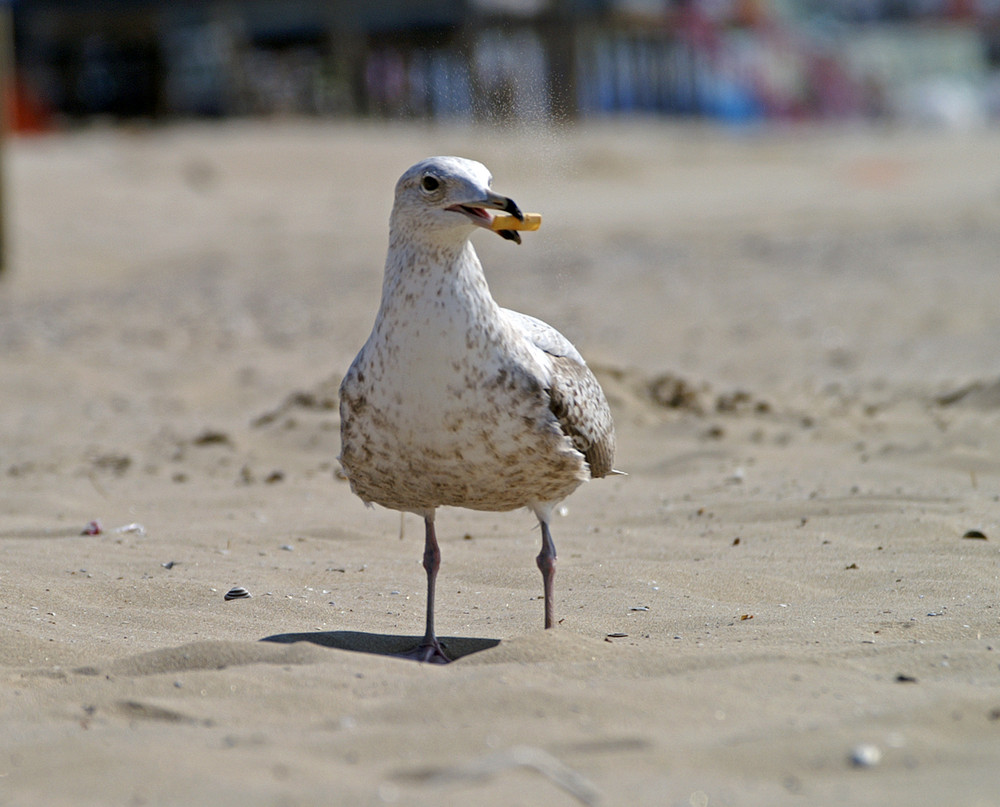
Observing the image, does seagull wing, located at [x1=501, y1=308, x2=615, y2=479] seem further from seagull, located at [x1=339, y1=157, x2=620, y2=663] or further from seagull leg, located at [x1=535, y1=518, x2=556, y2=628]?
seagull leg, located at [x1=535, y1=518, x2=556, y2=628]

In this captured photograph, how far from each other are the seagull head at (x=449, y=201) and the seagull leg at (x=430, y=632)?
1.09 meters

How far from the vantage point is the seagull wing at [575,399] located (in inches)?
165

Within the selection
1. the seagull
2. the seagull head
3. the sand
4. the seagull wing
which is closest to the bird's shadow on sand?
the sand

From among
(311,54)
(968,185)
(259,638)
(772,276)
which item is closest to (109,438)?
(259,638)

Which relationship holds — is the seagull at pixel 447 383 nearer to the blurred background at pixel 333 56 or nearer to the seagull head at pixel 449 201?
the seagull head at pixel 449 201

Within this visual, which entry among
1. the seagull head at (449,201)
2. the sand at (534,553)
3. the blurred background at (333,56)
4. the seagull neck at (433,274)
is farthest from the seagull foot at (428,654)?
the blurred background at (333,56)

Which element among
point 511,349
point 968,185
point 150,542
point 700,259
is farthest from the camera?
point 968,185

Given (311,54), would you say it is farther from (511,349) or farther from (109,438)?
(511,349)

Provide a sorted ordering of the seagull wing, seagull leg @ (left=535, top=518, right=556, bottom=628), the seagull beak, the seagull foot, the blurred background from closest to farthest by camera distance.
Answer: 1. the seagull beak
2. the seagull foot
3. the seagull wing
4. seagull leg @ (left=535, top=518, right=556, bottom=628)
5. the blurred background

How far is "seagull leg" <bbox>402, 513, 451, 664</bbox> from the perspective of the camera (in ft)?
13.5

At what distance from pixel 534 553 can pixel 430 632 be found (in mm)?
1489

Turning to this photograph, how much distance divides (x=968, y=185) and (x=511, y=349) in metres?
24.0

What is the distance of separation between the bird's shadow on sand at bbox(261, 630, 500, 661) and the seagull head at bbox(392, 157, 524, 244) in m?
1.43

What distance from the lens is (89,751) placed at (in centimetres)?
304
